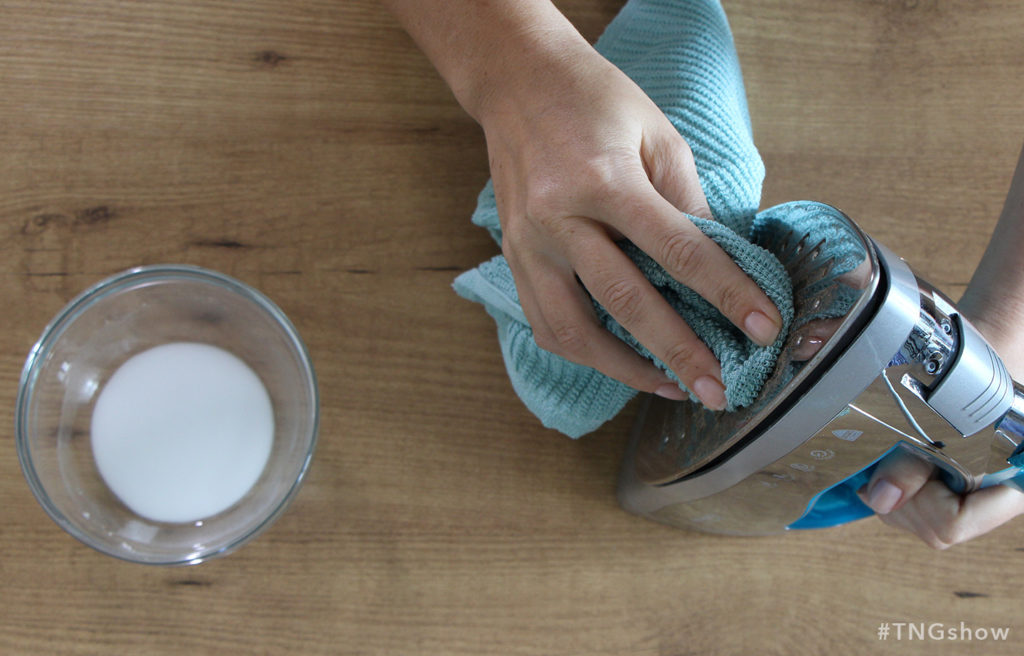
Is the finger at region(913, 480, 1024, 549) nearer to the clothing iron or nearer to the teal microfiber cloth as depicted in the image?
the clothing iron

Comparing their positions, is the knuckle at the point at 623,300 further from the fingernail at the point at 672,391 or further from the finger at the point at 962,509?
the finger at the point at 962,509

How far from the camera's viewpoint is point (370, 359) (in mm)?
456

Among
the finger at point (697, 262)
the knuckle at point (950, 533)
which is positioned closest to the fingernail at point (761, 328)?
the finger at point (697, 262)

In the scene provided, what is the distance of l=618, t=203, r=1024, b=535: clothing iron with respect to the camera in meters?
0.24

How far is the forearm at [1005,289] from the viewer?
1.29ft

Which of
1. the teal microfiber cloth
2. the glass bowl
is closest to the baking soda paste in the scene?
the glass bowl

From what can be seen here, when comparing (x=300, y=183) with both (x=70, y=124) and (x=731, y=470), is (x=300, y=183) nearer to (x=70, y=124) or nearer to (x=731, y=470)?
(x=70, y=124)

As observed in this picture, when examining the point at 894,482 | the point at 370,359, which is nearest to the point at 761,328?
the point at 894,482

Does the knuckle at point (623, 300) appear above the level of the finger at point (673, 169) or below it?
below

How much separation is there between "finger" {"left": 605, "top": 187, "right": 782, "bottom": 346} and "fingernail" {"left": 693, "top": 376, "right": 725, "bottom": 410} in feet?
0.09

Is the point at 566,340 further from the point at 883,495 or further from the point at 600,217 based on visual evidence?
the point at 883,495

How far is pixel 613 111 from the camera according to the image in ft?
1.09

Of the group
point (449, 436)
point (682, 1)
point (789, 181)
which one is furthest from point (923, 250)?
point (449, 436)

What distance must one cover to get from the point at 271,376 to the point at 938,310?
366mm
